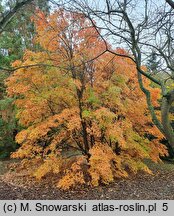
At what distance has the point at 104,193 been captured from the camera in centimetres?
848

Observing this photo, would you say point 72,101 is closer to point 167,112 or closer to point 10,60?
point 167,112

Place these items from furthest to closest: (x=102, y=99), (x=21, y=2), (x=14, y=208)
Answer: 1. (x=102, y=99)
2. (x=14, y=208)
3. (x=21, y=2)

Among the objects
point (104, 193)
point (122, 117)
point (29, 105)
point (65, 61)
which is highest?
point (65, 61)

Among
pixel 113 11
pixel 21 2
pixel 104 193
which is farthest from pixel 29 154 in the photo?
pixel 113 11

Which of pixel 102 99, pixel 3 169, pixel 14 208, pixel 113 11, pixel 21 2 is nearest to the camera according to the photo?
pixel 113 11

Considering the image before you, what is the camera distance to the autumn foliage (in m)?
8.60

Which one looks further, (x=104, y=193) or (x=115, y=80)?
(x=115, y=80)

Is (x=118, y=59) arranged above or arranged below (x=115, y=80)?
above

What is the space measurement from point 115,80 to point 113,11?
476 centimetres

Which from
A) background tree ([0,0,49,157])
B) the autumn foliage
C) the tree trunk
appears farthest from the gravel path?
background tree ([0,0,49,157])

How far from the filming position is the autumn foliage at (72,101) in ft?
28.2

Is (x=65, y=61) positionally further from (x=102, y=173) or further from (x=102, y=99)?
(x=102, y=173)

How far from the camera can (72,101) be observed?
928 centimetres

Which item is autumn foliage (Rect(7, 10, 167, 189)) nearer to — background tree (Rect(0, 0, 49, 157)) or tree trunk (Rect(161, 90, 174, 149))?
tree trunk (Rect(161, 90, 174, 149))
